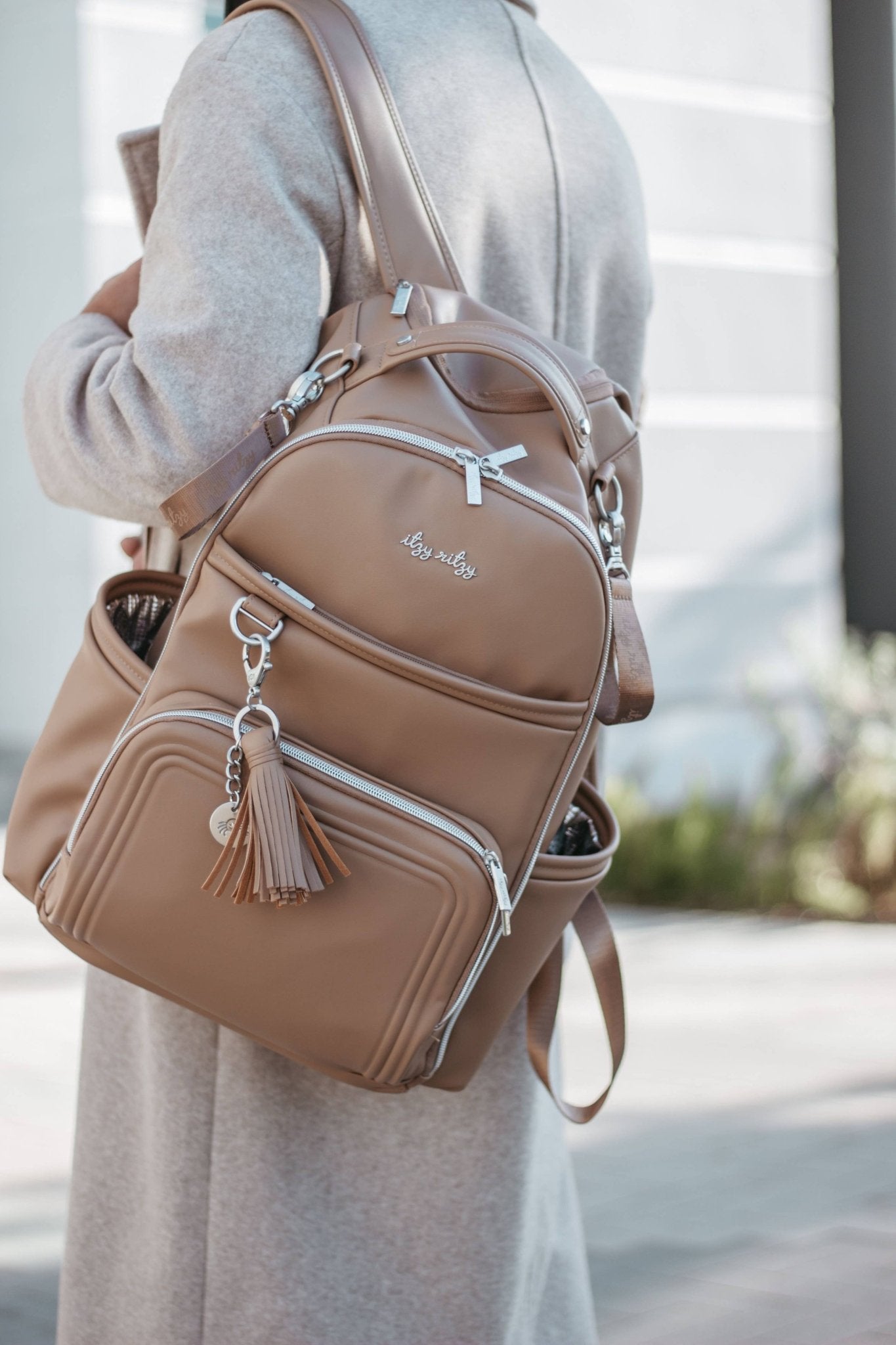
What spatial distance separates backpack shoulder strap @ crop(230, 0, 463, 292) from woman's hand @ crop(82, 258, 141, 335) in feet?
0.99

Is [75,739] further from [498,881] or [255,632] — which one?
[498,881]

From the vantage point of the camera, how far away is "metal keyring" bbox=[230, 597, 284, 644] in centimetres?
138

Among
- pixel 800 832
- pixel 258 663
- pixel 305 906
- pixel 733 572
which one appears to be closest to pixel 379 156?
pixel 258 663

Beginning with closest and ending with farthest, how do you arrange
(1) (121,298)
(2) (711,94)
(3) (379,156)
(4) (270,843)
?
(4) (270,843), (3) (379,156), (1) (121,298), (2) (711,94)

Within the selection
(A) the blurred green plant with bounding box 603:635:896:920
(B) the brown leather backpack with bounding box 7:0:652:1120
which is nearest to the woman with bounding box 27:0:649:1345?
(B) the brown leather backpack with bounding box 7:0:652:1120

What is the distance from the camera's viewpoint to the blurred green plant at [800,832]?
5.93 metres

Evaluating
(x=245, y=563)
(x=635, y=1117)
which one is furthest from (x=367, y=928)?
(x=635, y=1117)

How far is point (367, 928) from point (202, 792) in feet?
0.65

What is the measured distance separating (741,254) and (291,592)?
6.16m

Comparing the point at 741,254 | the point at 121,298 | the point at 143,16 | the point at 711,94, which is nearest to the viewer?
the point at 121,298

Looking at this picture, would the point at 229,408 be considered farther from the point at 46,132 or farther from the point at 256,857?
the point at 46,132

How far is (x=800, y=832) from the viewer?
20.3ft

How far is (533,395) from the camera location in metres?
1.48

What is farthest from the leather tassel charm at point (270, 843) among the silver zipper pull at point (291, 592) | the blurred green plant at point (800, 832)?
the blurred green plant at point (800, 832)
